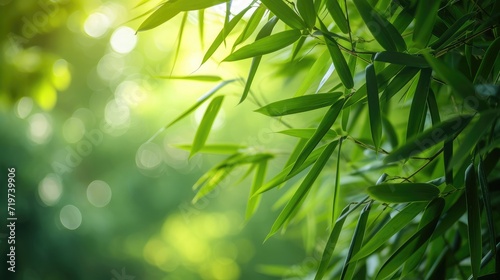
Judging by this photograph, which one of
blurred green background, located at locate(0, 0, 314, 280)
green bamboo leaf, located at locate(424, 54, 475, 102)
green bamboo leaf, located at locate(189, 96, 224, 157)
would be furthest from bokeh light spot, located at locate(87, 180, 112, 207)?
green bamboo leaf, located at locate(424, 54, 475, 102)

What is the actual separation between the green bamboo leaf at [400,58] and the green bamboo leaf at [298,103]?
0.08 metres

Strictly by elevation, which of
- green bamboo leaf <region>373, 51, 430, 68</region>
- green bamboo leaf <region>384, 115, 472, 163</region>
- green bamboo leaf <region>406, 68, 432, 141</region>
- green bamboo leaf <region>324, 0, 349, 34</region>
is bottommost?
green bamboo leaf <region>384, 115, 472, 163</region>

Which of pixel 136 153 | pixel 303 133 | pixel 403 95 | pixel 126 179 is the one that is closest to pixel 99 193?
pixel 126 179

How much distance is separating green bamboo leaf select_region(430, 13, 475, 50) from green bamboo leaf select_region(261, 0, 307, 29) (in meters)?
0.14

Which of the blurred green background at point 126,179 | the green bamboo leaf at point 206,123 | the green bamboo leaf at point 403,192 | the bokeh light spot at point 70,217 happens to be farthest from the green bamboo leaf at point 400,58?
the bokeh light spot at point 70,217

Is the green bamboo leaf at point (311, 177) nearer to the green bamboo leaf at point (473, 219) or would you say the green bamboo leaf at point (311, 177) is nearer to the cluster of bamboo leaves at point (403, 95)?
the cluster of bamboo leaves at point (403, 95)

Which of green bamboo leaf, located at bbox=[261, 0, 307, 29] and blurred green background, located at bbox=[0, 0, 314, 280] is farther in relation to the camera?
blurred green background, located at bbox=[0, 0, 314, 280]

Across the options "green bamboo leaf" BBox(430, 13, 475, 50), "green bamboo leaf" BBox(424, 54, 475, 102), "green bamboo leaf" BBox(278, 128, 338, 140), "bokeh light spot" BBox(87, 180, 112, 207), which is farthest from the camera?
"bokeh light spot" BBox(87, 180, 112, 207)

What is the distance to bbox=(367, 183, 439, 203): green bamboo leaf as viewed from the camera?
516mm

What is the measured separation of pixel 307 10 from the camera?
52 centimetres

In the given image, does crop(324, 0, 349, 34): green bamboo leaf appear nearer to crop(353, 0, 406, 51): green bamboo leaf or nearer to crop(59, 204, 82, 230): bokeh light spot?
crop(353, 0, 406, 51): green bamboo leaf

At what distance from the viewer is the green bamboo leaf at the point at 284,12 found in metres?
0.52

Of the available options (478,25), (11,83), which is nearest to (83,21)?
(11,83)

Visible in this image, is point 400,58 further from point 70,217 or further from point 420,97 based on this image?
point 70,217
